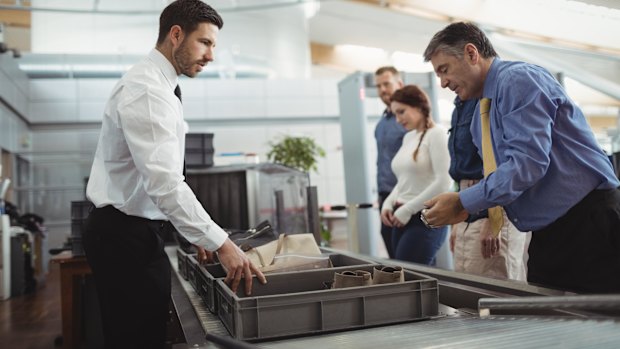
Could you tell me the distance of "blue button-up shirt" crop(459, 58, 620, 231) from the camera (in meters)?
1.16

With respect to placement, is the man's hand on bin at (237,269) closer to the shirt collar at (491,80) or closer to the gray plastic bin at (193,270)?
the gray plastic bin at (193,270)

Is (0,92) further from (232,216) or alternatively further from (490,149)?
(490,149)

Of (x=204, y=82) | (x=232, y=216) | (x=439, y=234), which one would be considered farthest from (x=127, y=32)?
(x=439, y=234)

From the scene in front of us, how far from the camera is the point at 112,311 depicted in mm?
1453

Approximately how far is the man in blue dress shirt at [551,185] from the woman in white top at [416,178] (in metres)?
0.98

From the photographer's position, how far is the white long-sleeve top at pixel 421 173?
90.4 inches

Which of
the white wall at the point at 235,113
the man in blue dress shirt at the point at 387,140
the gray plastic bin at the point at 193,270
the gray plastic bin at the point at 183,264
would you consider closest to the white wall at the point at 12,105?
the white wall at the point at 235,113

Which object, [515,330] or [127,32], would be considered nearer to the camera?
[515,330]

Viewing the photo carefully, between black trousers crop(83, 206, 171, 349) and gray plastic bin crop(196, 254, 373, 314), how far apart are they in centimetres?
13

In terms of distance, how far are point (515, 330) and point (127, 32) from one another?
986cm

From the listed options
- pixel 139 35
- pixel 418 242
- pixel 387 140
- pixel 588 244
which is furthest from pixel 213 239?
pixel 139 35

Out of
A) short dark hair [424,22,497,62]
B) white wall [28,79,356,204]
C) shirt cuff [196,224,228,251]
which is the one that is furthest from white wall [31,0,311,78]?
shirt cuff [196,224,228,251]

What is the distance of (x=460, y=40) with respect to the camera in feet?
4.45

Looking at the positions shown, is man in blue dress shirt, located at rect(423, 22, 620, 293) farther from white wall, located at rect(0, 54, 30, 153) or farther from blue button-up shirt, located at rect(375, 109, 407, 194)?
white wall, located at rect(0, 54, 30, 153)
